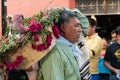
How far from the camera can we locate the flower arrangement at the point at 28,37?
362 cm

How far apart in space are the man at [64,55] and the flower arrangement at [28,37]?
0.10 m

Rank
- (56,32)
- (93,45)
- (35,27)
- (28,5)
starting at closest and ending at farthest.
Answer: (35,27), (56,32), (93,45), (28,5)

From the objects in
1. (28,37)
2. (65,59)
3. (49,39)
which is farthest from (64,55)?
(28,37)

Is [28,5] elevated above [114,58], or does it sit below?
above

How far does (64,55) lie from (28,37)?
35cm

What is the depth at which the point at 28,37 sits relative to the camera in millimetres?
3627

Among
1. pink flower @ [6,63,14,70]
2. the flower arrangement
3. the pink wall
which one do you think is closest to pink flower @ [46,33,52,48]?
the flower arrangement

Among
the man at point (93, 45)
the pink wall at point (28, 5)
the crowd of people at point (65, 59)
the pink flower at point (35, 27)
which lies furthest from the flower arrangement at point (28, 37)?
the pink wall at point (28, 5)

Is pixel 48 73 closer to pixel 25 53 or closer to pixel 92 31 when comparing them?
pixel 25 53

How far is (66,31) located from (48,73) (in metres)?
0.43

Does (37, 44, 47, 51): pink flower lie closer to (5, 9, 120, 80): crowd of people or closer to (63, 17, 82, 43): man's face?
(5, 9, 120, 80): crowd of people

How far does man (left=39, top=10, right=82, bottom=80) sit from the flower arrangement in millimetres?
95

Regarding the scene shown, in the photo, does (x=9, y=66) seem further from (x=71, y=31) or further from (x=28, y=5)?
(x=28, y=5)

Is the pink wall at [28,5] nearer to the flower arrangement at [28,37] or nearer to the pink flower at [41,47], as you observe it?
the flower arrangement at [28,37]
